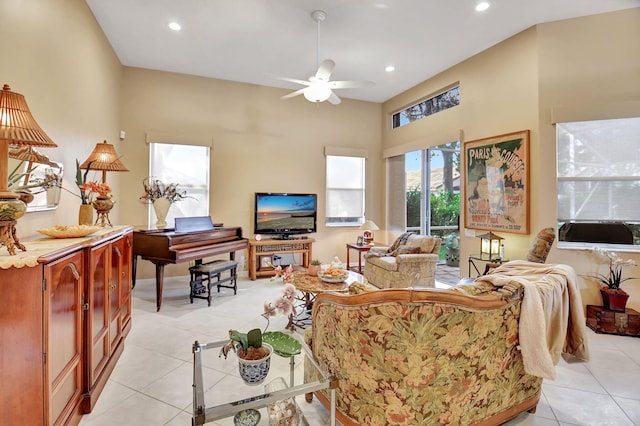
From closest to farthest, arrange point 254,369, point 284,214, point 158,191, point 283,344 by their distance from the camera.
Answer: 1. point 254,369
2. point 283,344
3. point 158,191
4. point 284,214

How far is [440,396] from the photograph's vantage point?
4.76 feet

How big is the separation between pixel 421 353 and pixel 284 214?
4.46 meters

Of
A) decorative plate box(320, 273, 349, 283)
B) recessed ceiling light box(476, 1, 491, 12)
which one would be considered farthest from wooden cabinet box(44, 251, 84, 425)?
recessed ceiling light box(476, 1, 491, 12)

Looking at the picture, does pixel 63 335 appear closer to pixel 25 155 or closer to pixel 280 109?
pixel 25 155

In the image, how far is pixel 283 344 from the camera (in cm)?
178

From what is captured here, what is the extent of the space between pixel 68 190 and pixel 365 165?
504 centimetres

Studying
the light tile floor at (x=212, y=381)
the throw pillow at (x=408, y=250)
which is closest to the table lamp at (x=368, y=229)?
the throw pillow at (x=408, y=250)

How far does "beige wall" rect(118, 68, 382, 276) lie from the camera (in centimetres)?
490

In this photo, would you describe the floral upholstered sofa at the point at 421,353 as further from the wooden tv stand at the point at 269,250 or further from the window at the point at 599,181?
the wooden tv stand at the point at 269,250

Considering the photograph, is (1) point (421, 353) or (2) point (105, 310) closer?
(1) point (421, 353)

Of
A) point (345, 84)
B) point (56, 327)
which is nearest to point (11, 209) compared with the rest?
point (56, 327)

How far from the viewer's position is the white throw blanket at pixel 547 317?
1541 millimetres

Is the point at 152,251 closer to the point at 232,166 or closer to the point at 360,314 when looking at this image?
the point at 232,166

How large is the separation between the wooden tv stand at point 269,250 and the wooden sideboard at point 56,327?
9.11 ft
